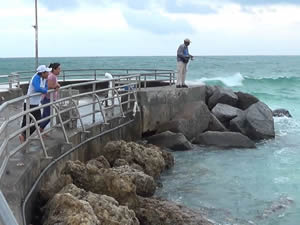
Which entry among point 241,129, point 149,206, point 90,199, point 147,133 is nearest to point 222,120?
point 241,129

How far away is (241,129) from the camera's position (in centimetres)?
1505

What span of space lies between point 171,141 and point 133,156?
10.3ft

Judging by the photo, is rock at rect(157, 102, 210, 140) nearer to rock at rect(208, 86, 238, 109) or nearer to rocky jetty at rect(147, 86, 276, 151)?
rocky jetty at rect(147, 86, 276, 151)

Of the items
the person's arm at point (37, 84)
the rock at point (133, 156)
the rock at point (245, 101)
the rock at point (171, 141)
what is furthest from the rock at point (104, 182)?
the rock at point (245, 101)

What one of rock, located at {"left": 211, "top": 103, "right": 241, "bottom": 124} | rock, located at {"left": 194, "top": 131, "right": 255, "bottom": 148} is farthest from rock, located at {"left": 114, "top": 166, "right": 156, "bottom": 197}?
rock, located at {"left": 211, "top": 103, "right": 241, "bottom": 124}

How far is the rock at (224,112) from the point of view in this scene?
15492mm

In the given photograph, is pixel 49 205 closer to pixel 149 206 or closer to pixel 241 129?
pixel 149 206

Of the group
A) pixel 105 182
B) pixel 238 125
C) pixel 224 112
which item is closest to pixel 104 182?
pixel 105 182

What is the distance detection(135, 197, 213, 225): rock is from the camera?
6957mm

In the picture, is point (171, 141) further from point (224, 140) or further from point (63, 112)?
point (63, 112)

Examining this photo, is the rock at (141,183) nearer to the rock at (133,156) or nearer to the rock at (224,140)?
the rock at (133,156)

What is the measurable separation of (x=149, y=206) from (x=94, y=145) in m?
2.97

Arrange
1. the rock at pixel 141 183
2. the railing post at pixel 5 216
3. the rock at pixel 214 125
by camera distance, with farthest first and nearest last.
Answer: the rock at pixel 214 125 → the rock at pixel 141 183 → the railing post at pixel 5 216

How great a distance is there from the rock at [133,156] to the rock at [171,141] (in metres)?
2.54
